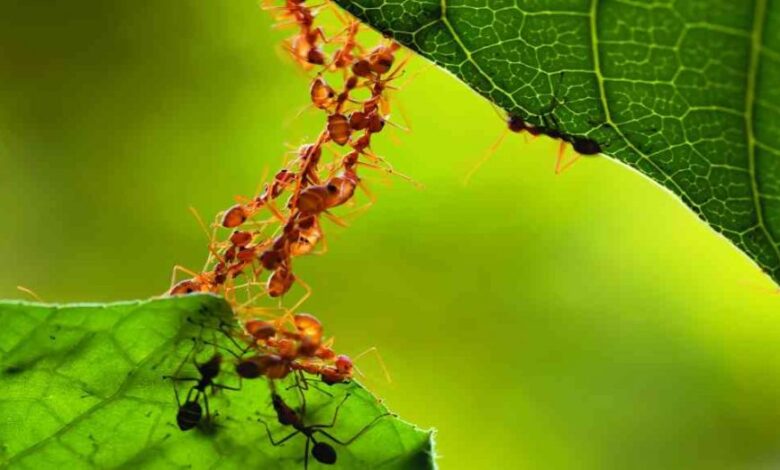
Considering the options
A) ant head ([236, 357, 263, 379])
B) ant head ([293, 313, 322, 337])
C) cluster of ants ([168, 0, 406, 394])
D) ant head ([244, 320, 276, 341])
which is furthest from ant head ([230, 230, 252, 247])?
ant head ([236, 357, 263, 379])

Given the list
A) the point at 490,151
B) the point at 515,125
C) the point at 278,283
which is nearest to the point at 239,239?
the point at 278,283

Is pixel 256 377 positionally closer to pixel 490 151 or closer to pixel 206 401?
pixel 206 401

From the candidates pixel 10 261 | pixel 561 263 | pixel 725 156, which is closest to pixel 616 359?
pixel 561 263

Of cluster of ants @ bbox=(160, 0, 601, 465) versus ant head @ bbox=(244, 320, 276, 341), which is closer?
cluster of ants @ bbox=(160, 0, 601, 465)

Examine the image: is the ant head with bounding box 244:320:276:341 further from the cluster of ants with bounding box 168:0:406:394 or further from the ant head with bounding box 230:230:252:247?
the ant head with bounding box 230:230:252:247

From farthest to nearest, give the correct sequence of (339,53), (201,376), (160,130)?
(160,130) < (339,53) < (201,376)

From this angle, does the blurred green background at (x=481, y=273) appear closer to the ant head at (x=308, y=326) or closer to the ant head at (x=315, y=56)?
the ant head at (x=315, y=56)

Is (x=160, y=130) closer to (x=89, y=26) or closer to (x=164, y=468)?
(x=89, y=26)
